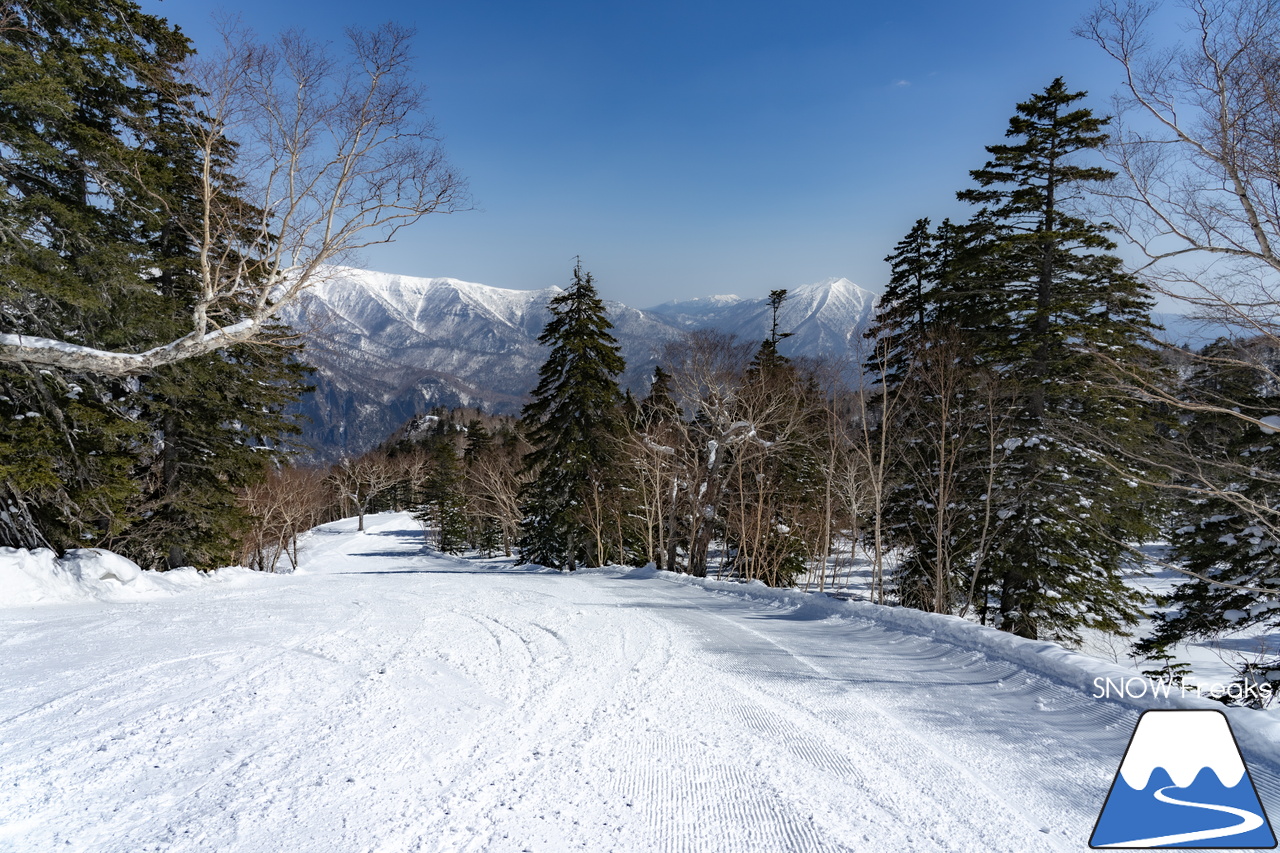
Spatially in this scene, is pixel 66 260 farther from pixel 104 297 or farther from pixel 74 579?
pixel 74 579

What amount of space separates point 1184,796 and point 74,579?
12.1 meters

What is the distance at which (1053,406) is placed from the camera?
1398 centimetres

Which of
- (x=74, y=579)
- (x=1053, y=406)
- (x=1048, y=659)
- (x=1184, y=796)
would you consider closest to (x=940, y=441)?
(x=1053, y=406)

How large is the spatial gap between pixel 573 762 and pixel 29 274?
31.3 ft

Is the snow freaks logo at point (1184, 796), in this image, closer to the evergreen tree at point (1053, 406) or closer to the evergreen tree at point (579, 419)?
the evergreen tree at point (1053, 406)

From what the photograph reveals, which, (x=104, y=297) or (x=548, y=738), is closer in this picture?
(x=548, y=738)

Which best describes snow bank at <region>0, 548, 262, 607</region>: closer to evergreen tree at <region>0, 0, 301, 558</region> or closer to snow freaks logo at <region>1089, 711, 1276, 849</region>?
evergreen tree at <region>0, 0, 301, 558</region>

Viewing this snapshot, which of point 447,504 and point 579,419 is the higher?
point 579,419

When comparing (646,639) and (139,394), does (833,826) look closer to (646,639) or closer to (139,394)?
(646,639)

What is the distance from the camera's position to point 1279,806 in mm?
2564

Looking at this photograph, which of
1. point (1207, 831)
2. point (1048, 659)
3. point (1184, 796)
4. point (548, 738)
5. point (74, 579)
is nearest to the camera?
point (1207, 831)

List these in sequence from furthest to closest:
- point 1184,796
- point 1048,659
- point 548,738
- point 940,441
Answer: point 940,441, point 1048,659, point 548,738, point 1184,796

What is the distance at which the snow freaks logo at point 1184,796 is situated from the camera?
2.38m

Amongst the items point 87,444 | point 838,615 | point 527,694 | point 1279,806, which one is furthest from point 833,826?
point 87,444
